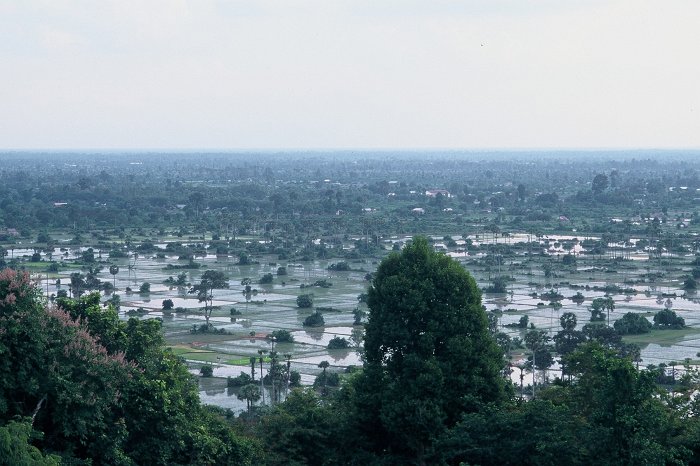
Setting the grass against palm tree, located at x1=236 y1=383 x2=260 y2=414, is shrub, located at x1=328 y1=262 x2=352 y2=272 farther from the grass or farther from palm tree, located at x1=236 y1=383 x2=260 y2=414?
palm tree, located at x1=236 y1=383 x2=260 y2=414

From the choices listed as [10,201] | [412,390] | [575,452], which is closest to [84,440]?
[412,390]

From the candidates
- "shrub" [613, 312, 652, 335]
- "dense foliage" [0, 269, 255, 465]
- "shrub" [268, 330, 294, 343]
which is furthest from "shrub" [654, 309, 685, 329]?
"dense foliage" [0, 269, 255, 465]

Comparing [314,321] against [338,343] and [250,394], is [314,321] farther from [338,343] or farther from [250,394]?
[250,394]

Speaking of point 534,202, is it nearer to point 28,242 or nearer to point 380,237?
point 380,237

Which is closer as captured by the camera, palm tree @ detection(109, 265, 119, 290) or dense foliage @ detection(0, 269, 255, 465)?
dense foliage @ detection(0, 269, 255, 465)

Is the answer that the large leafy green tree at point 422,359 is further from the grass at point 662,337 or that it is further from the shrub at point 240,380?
the grass at point 662,337
